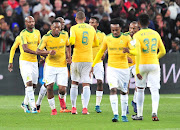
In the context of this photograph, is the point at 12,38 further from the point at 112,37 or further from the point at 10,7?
the point at 112,37

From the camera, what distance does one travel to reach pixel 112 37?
479 inches

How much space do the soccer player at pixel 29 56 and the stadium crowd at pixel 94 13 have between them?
7.03m

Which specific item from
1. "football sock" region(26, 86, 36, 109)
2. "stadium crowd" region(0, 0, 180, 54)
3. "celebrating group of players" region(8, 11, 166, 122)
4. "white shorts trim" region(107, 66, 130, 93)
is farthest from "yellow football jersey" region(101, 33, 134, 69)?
"stadium crowd" region(0, 0, 180, 54)

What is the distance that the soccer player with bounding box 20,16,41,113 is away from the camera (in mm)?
14523

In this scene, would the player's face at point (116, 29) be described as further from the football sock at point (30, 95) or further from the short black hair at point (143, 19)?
the football sock at point (30, 95)

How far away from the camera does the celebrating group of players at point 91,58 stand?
39.7ft

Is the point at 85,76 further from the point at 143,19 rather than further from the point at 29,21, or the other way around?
the point at 143,19

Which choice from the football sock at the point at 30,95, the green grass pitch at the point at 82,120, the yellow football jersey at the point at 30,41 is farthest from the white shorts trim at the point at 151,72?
the yellow football jersey at the point at 30,41

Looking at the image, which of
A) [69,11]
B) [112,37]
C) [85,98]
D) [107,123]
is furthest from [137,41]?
[69,11]

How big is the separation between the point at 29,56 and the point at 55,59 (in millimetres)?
1181

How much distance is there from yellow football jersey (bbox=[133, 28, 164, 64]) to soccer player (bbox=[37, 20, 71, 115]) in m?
2.41

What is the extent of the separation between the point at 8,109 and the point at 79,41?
343cm

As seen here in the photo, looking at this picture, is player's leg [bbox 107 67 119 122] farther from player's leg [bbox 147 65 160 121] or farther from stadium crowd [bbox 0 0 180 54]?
stadium crowd [bbox 0 0 180 54]

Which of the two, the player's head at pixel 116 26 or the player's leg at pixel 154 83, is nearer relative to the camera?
the player's head at pixel 116 26
